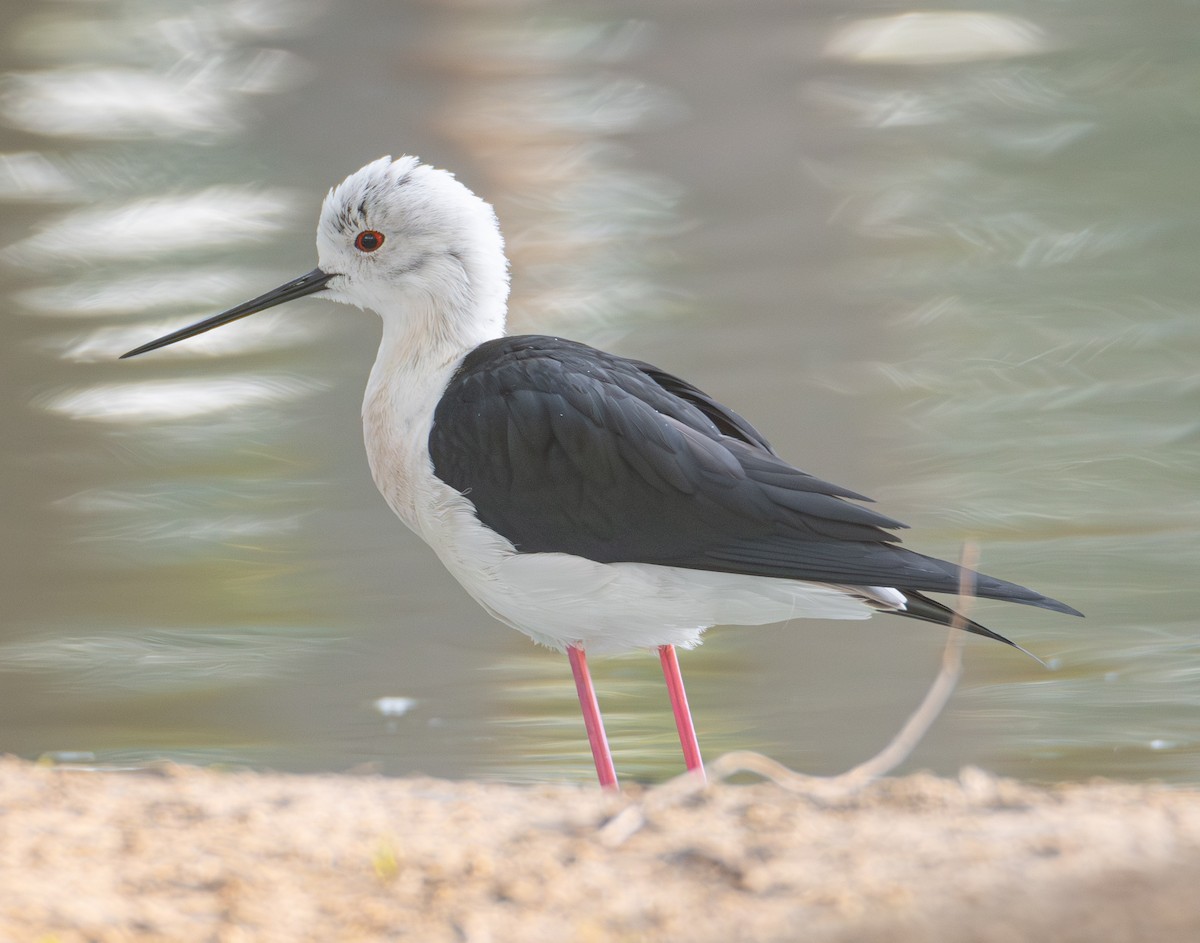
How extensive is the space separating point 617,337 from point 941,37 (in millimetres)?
3378

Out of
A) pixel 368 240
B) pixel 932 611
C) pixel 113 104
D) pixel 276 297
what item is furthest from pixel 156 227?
pixel 932 611

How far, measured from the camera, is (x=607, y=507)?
3.20 metres

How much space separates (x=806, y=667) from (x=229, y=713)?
6.61 ft

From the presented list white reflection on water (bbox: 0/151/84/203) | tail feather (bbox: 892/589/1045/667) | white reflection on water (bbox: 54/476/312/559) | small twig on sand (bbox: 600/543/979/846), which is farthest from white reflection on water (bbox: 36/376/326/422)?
small twig on sand (bbox: 600/543/979/846)

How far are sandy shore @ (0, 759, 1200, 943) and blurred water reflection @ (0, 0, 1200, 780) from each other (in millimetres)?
1286

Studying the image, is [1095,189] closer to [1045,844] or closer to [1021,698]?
[1021,698]

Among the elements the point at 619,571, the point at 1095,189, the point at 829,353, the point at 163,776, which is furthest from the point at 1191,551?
the point at 163,776

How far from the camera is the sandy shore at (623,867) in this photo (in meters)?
2.29

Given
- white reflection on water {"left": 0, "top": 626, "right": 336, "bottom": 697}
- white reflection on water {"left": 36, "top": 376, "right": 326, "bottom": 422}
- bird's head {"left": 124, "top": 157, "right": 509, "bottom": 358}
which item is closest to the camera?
bird's head {"left": 124, "top": 157, "right": 509, "bottom": 358}

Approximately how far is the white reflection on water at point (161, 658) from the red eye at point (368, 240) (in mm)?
2205

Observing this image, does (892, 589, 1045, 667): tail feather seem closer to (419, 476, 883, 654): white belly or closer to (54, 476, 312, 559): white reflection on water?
(419, 476, 883, 654): white belly

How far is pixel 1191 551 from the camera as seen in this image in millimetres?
6090

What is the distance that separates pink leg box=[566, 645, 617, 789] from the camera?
3322mm

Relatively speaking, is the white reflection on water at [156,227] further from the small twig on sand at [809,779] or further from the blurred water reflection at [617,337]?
the small twig on sand at [809,779]
